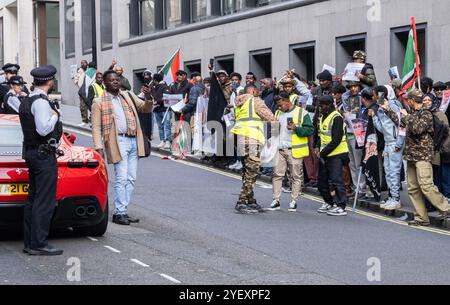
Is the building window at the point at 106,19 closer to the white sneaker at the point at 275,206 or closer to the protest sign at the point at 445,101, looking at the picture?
the protest sign at the point at 445,101

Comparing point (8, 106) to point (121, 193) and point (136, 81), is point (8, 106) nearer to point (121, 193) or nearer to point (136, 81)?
point (121, 193)

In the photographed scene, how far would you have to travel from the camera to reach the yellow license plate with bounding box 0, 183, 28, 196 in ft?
32.8

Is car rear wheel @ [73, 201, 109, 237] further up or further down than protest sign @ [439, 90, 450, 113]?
further down

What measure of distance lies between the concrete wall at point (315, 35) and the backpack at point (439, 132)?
669cm

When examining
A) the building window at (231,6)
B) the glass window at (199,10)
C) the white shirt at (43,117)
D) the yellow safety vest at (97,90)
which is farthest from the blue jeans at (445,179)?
the glass window at (199,10)

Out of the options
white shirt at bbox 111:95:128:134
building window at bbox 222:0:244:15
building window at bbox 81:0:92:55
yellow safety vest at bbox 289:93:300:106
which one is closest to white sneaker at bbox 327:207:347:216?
yellow safety vest at bbox 289:93:300:106

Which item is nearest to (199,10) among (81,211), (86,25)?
(86,25)

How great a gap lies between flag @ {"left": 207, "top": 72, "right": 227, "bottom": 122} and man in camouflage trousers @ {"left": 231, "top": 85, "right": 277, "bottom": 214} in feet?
17.1

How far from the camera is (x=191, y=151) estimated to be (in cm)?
2183

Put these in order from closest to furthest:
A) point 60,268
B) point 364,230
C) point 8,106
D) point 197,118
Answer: point 60,268 → point 364,230 → point 8,106 → point 197,118

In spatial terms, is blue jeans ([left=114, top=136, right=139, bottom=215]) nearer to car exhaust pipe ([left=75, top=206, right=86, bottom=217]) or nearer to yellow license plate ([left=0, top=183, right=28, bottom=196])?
car exhaust pipe ([left=75, top=206, right=86, bottom=217])

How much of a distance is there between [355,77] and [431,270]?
257 inches

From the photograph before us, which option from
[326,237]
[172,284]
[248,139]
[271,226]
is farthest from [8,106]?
[172,284]

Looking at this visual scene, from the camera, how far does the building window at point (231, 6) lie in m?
29.1
